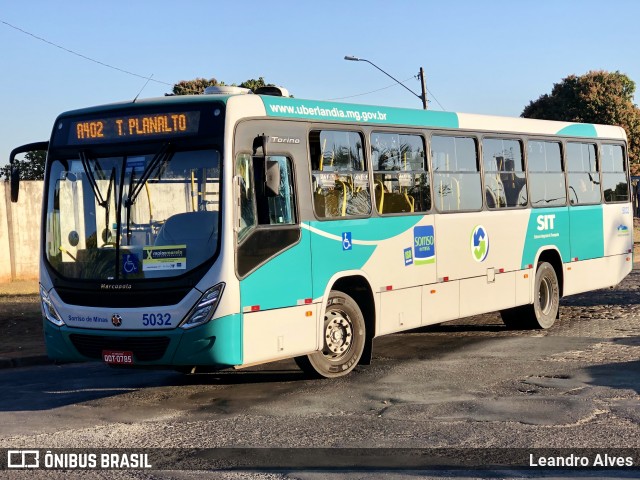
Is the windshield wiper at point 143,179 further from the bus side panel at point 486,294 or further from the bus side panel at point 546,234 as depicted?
the bus side panel at point 546,234

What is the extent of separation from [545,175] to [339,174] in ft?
18.9

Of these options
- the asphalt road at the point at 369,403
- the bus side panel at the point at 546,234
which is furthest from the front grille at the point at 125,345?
the bus side panel at the point at 546,234

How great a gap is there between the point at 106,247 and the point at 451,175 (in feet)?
18.3

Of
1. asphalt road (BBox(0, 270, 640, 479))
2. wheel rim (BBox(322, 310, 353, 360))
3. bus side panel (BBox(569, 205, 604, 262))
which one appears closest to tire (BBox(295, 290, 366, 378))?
wheel rim (BBox(322, 310, 353, 360))

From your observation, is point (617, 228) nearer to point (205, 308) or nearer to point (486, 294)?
point (486, 294)

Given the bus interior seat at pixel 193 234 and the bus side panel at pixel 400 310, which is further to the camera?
the bus side panel at pixel 400 310

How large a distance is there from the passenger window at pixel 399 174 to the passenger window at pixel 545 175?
128 inches

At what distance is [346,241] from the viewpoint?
1188 centimetres

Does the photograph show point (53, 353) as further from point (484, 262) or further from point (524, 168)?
point (524, 168)

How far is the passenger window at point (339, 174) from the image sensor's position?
1163cm

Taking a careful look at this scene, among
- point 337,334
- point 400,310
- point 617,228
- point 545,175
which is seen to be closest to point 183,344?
point 337,334

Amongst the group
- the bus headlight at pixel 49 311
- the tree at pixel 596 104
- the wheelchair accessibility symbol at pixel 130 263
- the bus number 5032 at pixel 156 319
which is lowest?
the bus number 5032 at pixel 156 319

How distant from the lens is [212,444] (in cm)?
838

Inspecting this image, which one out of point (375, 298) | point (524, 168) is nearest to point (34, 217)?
point (524, 168)
